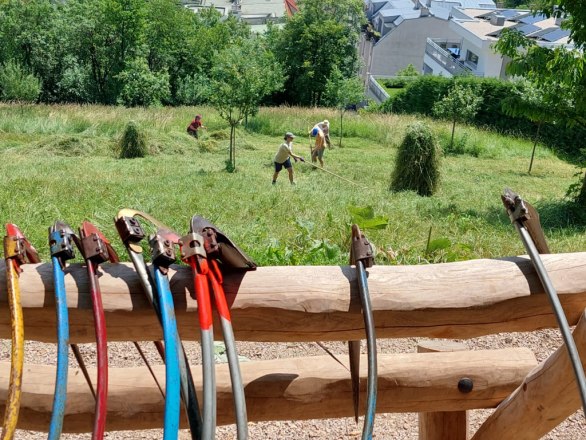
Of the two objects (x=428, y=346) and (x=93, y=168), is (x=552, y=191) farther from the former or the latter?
(x=428, y=346)

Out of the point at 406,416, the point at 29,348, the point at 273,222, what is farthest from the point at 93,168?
the point at 406,416

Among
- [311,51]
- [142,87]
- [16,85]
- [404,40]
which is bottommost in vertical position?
[16,85]

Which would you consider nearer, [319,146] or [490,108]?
[319,146]

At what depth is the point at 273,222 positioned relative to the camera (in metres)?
7.86

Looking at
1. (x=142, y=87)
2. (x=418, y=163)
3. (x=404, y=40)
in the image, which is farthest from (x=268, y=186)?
(x=404, y=40)

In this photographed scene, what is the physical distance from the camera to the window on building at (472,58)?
155 ft

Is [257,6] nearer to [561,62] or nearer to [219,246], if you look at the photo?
[561,62]

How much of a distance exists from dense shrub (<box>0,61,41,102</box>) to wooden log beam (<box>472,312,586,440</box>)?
1351 inches

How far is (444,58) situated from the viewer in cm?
5250

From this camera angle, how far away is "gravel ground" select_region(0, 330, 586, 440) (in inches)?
157

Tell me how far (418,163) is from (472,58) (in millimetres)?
38616

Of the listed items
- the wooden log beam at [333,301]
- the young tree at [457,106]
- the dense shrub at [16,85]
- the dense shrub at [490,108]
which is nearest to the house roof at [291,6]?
the dense shrub at [16,85]

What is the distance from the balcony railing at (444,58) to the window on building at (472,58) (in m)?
0.73

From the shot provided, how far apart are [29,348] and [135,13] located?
3839cm
